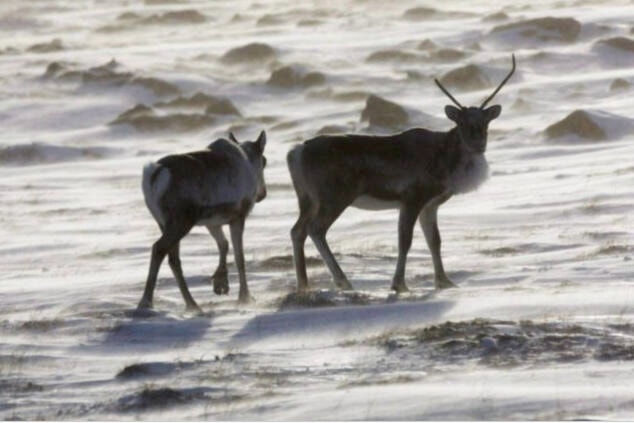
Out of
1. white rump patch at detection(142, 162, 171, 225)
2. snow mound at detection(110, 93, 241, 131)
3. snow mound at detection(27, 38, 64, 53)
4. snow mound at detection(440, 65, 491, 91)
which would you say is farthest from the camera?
snow mound at detection(27, 38, 64, 53)

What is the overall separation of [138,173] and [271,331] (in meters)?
16.1

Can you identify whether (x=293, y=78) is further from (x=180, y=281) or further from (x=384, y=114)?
(x=180, y=281)

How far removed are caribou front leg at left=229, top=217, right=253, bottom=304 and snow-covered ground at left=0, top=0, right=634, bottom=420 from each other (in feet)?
0.87

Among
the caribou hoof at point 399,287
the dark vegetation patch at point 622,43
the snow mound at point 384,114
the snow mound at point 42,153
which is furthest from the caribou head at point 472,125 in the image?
the dark vegetation patch at point 622,43

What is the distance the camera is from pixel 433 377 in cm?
912

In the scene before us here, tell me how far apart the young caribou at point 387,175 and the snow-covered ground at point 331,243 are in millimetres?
478

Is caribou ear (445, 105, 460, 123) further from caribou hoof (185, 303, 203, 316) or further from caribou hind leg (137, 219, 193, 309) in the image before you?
caribou hoof (185, 303, 203, 316)

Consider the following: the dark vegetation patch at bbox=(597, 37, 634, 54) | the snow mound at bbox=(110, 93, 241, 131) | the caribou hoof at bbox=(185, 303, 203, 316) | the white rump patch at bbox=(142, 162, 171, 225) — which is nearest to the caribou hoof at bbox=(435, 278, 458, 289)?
the caribou hoof at bbox=(185, 303, 203, 316)

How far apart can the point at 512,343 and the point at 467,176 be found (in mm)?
4032

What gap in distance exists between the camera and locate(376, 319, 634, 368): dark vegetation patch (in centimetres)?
955

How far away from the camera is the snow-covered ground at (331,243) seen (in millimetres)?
8984

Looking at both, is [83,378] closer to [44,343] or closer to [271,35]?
[44,343]

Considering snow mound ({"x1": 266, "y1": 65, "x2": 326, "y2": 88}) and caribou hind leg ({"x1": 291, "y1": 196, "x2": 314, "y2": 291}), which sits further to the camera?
snow mound ({"x1": 266, "y1": 65, "x2": 326, "y2": 88})

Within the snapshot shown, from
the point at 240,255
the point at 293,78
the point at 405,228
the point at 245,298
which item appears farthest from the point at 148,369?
the point at 293,78
